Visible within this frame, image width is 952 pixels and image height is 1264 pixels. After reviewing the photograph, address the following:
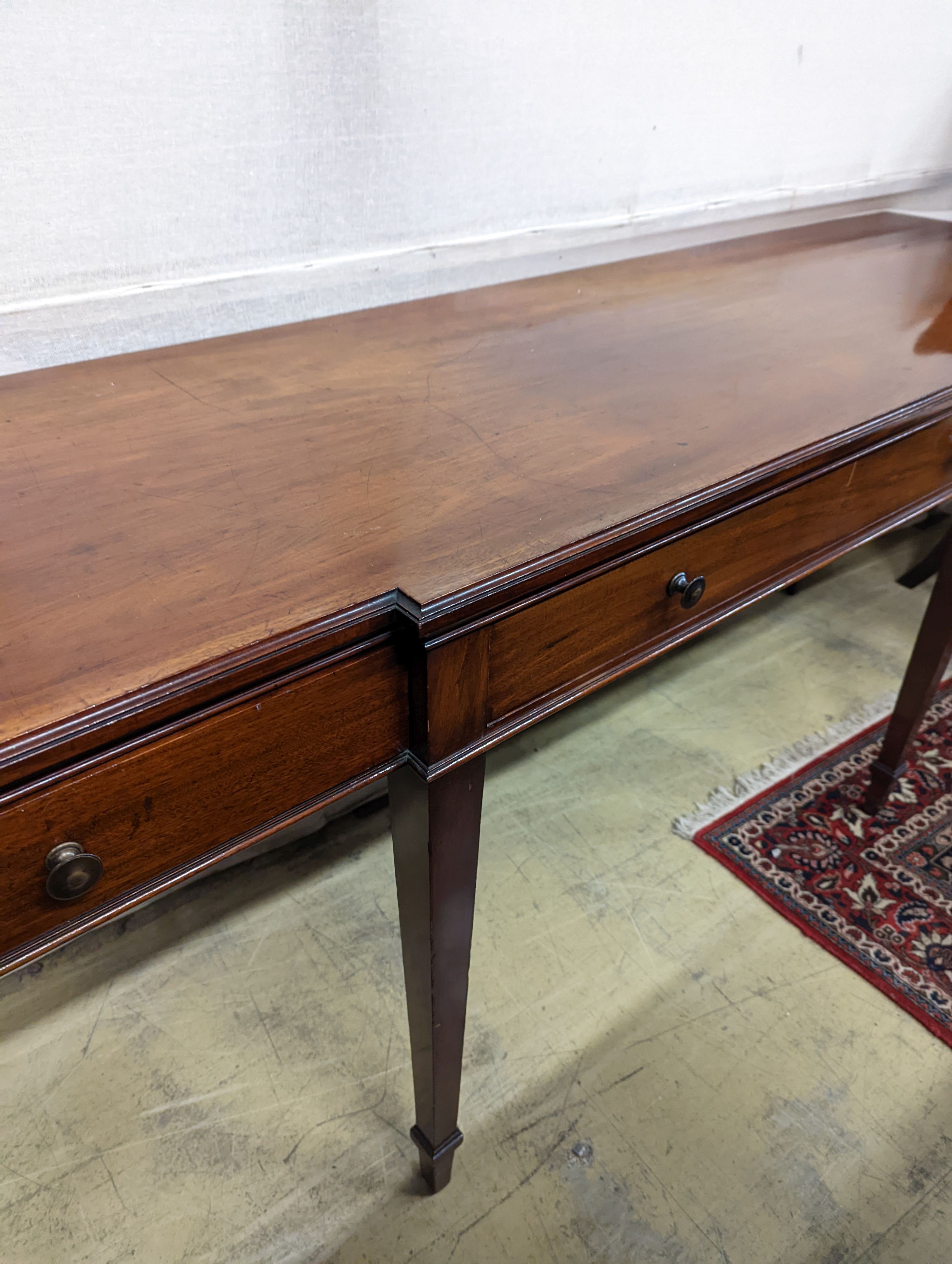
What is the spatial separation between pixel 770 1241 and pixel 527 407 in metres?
0.90

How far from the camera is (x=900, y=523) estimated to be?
2.97 ft

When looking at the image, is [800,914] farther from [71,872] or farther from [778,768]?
[71,872]

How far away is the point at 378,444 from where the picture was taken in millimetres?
704

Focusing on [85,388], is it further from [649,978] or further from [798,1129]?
[798,1129]

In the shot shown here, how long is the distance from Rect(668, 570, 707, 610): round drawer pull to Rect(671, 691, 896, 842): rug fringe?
74cm

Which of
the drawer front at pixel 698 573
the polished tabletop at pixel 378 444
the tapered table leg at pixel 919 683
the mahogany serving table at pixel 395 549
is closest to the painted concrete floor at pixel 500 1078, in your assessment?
the mahogany serving table at pixel 395 549

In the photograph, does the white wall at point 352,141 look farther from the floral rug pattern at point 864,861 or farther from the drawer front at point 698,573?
the floral rug pattern at point 864,861

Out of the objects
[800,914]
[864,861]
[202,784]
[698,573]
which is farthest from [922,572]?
[202,784]

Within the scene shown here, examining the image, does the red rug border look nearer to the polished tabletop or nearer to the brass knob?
the polished tabletop

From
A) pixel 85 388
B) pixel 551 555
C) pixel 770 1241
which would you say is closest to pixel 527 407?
pixel 551 555

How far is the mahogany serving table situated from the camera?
469 mm

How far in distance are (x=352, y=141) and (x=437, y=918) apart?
834 mm

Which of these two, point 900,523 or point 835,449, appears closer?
point 835,449

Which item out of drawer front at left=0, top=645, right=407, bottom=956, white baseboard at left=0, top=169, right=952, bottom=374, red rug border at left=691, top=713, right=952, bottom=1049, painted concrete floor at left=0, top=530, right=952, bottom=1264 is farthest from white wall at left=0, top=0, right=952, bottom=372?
red rug border at left=691, top=713, right=952, bottom=1049
